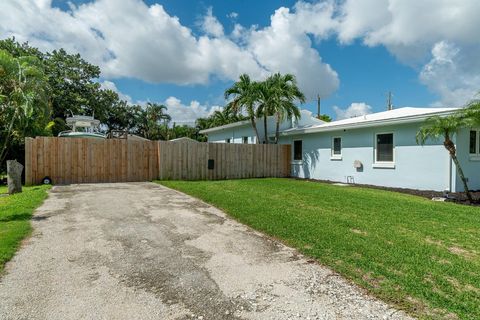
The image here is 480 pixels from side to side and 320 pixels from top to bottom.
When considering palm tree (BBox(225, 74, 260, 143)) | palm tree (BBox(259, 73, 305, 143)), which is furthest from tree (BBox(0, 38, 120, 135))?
palm tree (BBox(259, 73, 305, 143))

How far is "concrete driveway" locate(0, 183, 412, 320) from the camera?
262cm

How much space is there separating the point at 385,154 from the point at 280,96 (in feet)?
19.6

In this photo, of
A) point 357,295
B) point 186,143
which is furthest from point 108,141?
point 357,295

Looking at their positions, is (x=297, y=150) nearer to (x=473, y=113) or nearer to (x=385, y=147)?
(x=385, y=147)

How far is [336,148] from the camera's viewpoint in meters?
14.3

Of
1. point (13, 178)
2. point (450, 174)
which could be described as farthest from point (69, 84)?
point (450, 174)

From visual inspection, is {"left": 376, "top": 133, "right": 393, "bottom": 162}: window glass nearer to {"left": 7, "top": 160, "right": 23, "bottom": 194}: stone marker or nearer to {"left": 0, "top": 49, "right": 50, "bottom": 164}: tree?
{"left": 0, "top": 49, "right": 50, "bottom": 164}: tree

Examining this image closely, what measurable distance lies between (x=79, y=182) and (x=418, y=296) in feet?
41.1

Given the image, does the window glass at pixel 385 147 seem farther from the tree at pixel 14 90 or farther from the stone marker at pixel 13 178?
the stone marker at pixel 13 178

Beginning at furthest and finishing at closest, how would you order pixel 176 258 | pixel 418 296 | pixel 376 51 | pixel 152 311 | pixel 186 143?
pixel 376 51, pixel 186 143, pixel 176 258, pixel 418 296, pixel 152 311

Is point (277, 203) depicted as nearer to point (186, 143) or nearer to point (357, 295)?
point (357, 295)

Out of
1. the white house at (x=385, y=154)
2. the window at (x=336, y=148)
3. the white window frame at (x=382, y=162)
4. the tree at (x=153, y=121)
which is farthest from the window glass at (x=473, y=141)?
the tree at (x=153, y=121)

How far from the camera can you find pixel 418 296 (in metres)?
2.84

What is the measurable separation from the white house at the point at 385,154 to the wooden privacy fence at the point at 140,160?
6.87ft
